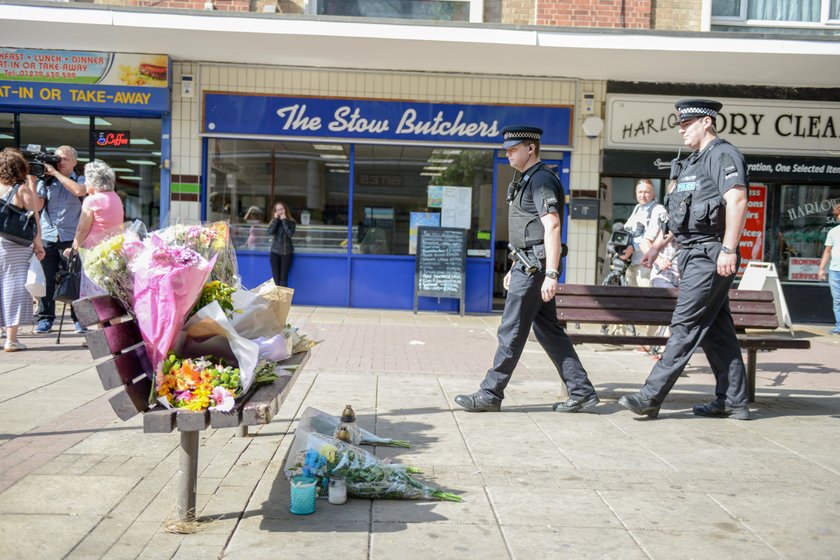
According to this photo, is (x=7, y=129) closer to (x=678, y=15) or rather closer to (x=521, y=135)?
(x=521, y=135)

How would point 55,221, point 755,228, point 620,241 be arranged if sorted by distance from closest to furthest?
point 55,221 < point 620,241 < point 755,228

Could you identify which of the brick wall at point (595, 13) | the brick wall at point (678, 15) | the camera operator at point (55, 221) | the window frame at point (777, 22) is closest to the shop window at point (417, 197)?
the brick wall at point (595, 13)

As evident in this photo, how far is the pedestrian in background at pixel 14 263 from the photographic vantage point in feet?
25.4

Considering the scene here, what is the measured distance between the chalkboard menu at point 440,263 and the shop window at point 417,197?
1.15ft

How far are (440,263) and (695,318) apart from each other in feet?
22.2

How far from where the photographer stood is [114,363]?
3.35 m

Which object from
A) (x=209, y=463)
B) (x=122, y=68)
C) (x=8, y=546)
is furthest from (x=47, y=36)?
(x=8, y=546)

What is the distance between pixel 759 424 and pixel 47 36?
10.00m

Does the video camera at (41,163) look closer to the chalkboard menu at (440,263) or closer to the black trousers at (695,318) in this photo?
the chalkboard menu at (440,263)

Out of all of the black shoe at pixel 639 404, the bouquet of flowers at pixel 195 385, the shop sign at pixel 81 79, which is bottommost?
the black shoe at pixel 639 404

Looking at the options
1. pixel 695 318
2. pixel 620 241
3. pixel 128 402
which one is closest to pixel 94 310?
pixel 128 402

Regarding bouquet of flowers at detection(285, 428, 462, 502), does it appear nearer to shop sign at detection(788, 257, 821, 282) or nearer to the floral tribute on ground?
the floral tribute on ground

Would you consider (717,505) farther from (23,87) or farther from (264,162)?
(23,87)

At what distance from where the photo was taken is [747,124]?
12.3m
